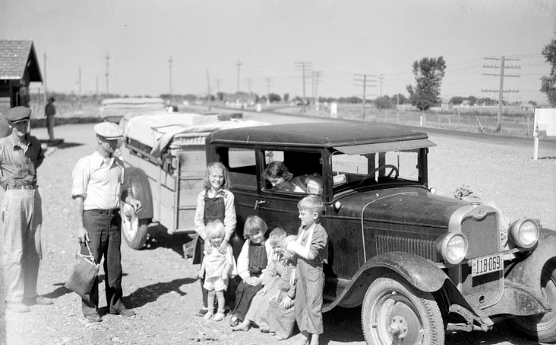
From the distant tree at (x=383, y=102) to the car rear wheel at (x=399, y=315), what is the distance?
182ft

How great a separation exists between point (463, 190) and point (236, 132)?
7.67 ft

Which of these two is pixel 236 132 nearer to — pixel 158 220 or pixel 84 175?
pixel 84 175

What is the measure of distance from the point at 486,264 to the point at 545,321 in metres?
0.85

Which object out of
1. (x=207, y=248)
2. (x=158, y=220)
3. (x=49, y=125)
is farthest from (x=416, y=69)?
(x=207, y=248)

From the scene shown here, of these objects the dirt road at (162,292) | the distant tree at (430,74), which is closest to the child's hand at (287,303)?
the dirt road at (162,292)

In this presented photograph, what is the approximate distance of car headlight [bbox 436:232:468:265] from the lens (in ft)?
14.5

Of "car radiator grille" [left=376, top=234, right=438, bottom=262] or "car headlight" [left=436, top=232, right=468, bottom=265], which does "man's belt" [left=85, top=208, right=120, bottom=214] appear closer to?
"car radiator grille" [left=376, top=234, right=438, bottom=262]

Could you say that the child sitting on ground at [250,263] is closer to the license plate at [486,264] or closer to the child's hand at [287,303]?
the child's hand at [287,303]

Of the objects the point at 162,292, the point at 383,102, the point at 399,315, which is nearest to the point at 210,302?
the point at 162,292

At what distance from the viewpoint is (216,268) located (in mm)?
5770

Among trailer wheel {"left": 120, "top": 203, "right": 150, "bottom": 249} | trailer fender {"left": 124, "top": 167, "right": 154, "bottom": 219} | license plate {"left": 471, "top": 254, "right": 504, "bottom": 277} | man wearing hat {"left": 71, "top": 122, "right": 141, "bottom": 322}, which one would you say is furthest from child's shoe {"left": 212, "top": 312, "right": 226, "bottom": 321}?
trailer wheel {"left": 120, "top": 203, "right": 150, "bottom": 249}

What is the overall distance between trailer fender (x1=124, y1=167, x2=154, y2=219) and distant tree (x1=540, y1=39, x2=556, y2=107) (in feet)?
38.0

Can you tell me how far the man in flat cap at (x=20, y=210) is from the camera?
5.90 m

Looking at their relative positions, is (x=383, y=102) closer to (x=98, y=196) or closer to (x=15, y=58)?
(x=15, y=58)
